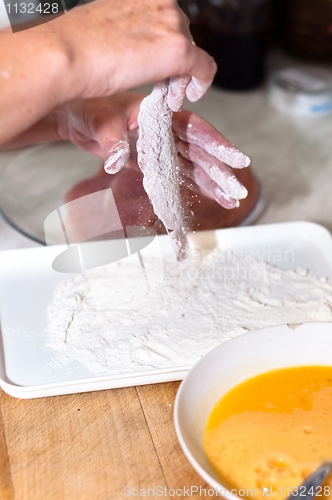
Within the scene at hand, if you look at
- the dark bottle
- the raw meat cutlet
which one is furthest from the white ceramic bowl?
the dark bottle

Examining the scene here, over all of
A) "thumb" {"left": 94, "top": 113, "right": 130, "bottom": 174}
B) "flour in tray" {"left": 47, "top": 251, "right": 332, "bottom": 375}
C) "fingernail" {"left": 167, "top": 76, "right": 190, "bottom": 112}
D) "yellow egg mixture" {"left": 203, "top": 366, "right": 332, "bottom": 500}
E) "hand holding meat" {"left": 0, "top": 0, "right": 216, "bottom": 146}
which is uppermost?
"hand holding meat" {"left": 0, "top": 0, "right": 216, "bottom": 146}

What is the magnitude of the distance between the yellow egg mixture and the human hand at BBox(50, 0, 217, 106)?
29cm

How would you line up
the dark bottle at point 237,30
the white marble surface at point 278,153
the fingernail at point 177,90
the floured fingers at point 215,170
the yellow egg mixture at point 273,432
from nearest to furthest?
the yellow egg mixture at point 273,432
the fingernail at point 177,90
the floured fingers at point 215,170
the white marble surface at point 278,153
the dark bottle at point 237,30

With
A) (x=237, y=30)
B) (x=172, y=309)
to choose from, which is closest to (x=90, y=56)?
(x=172, y=309)

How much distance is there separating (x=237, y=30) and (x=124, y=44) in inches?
30.1

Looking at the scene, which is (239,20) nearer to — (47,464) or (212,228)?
(212,228)

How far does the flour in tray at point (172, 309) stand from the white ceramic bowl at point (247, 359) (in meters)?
0.06

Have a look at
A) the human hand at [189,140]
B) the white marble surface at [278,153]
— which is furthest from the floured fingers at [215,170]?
the white marble surface at [278,153]

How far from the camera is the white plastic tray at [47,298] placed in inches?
21.8

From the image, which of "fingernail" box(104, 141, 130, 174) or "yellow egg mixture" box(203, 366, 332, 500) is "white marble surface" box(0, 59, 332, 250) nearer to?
"fingernail" box(104, 141, 130, 174)

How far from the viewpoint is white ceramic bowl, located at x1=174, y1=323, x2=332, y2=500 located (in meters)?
0.49

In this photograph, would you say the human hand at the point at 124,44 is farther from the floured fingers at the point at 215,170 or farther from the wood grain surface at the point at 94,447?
the wood grain surface at the point at 94,447

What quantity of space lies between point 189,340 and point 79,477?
7.1 inches

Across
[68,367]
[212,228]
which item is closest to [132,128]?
[212,228]
